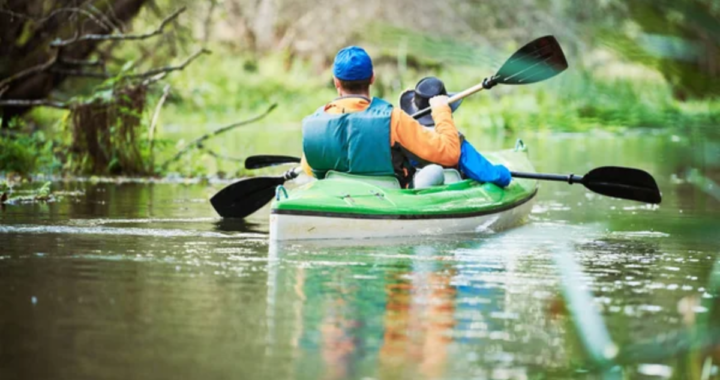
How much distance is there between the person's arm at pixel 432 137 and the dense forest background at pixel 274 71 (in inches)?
26.7

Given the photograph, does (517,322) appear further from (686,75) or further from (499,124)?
(499,124)

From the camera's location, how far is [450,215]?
823cm

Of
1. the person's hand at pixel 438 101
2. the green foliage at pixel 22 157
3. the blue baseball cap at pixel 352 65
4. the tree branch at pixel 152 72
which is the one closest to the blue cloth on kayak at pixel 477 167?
the person's hand at pixel 438 101

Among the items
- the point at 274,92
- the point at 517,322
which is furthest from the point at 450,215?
the point at 274,92

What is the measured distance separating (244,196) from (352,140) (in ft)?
6.73

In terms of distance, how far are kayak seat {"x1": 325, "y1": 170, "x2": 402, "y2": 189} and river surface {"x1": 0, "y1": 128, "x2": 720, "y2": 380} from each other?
18.5 inches

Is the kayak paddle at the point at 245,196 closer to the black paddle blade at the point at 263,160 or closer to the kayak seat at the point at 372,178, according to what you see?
the black paddle blade at the point at 263,160

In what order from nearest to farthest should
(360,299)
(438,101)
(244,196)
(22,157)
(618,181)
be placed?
(360,299) < (438,101) < (618,181) < (244,196) < (22,157)

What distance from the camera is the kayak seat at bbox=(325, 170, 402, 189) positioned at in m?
7.95

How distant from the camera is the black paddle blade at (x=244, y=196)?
9.38 meters

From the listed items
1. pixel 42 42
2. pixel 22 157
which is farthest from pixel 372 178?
pixel 42 42

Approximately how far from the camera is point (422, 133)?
7.91 m

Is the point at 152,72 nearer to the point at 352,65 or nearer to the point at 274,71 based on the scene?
the point at 352,65

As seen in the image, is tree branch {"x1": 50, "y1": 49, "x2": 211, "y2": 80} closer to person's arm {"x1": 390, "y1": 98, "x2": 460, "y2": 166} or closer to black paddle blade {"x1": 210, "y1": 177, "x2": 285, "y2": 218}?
black paddle blade {"x1": 210, "y1": 177, "x2": 285, "y2": 218}
